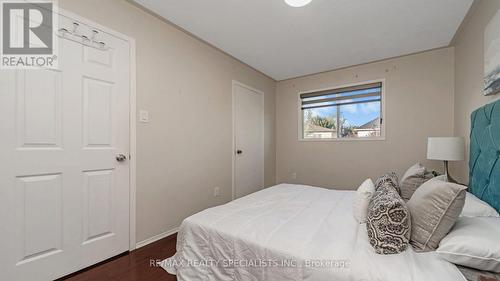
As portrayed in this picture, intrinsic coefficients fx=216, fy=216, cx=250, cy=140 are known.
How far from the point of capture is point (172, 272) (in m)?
1.71

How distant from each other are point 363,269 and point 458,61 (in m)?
3.16

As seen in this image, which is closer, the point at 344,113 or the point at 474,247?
the point at 474,247

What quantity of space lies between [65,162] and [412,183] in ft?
9.39

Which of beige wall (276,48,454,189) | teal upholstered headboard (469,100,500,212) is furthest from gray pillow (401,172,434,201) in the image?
beige wall (276,48,454,189)

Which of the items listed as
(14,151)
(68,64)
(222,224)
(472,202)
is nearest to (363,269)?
(222,224)

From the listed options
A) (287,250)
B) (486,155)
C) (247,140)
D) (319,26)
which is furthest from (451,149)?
(247,140)

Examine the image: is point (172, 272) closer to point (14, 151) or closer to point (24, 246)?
point (24, 246)

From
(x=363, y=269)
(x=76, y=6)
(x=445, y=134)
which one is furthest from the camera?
(x=445, y=134)

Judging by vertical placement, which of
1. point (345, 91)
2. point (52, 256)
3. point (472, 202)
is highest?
point (345, 91)

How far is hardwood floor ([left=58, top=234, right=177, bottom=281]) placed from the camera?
66.0 inches

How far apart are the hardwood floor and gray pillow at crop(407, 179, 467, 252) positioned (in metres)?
1.65

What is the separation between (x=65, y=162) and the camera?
1.68 meters

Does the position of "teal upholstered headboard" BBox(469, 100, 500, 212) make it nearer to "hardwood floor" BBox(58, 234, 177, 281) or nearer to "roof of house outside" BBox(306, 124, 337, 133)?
"roof of house outside" BBox(306, 124, 337, 133)

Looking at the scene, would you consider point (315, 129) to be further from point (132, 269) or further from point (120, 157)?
point (132, 269)
